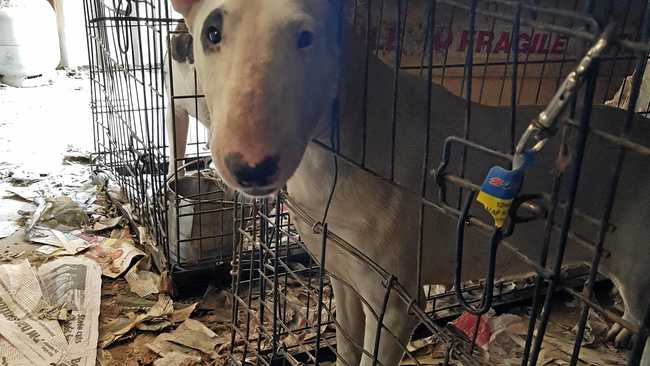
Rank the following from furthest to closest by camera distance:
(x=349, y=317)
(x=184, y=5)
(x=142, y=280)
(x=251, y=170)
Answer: (x=142, y=280) < (x=349, y=317) < (x=184, y=5) < (x=251, y=170)

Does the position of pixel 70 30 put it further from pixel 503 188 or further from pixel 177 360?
pixel 503 188

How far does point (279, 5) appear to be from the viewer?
82cm

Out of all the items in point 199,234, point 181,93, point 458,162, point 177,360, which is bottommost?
point 177,360

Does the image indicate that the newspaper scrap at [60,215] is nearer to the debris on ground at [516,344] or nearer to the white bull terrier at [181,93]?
the white bull terrier at [181,93]

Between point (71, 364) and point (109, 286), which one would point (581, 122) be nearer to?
Answer: point (71, 364)

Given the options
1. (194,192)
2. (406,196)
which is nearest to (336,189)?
(406,196)

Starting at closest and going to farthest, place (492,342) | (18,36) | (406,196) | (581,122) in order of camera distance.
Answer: (581,122)
(406,196)
(492,342)
(18,36)

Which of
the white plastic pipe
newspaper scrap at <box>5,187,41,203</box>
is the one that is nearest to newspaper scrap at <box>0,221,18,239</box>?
newspaper scrap at <box>5,187,41,203</box>

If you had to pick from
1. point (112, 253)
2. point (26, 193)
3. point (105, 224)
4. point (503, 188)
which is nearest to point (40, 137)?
point (26, 193)

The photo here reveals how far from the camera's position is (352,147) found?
1.05 metres

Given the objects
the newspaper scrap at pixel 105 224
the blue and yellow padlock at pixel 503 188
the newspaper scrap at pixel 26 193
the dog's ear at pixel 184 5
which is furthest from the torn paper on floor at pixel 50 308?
the blue and yellow padlock at pixel 503 188

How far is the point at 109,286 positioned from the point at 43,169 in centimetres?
125

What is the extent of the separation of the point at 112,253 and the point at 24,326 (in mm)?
489

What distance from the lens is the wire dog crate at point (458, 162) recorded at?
1.82 ft
